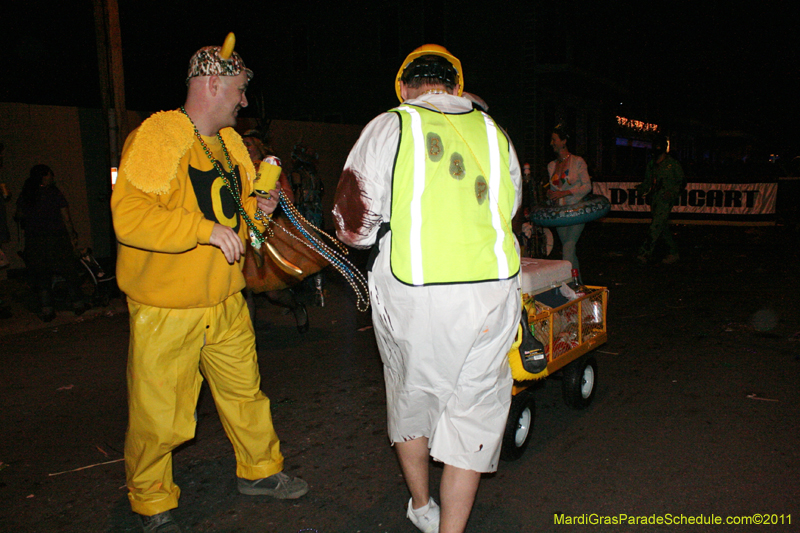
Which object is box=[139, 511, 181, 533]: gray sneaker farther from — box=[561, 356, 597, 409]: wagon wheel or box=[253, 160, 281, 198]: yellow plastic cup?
box=[561, 356, 597, 409]: wagon wheel

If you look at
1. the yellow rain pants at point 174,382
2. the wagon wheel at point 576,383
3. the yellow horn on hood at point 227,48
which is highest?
the yellow horn on hood at point 227,48

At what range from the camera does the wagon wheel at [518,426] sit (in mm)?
3553

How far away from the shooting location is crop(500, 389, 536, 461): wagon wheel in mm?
3553

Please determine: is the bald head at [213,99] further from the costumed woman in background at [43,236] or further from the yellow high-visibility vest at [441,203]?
the costumed woman in background at [43,236]

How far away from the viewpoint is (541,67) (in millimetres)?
21500

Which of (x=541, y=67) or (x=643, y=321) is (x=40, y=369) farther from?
(x=541, y=67)

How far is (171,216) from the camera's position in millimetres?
2514

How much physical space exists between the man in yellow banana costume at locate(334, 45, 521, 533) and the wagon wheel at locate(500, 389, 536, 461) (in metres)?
1.09

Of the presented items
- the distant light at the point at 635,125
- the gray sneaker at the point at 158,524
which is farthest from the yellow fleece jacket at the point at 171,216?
the distant light at the point at 635,125

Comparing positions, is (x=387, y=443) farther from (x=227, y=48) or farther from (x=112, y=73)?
(x=112, y=73)

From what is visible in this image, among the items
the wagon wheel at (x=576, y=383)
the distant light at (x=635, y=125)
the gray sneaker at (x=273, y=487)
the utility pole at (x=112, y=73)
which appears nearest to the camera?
the gray sneaker at (x=273, y=487)

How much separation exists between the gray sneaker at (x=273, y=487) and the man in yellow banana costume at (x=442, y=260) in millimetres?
1007

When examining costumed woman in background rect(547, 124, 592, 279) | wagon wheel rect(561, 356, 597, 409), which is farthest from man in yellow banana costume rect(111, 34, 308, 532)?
costumed woman in background rect(547, 124, 592, 279)

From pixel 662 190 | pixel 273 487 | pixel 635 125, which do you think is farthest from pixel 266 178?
pixel 635 125
